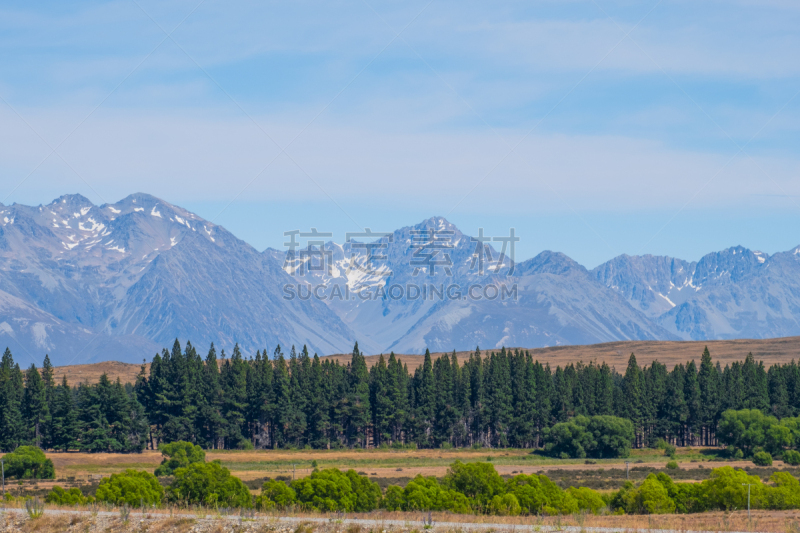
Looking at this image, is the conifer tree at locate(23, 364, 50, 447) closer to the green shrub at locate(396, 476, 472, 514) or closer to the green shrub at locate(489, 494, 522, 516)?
the green shrub at locate(396, 476, 472, 514)

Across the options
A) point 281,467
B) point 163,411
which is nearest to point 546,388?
point 281,467

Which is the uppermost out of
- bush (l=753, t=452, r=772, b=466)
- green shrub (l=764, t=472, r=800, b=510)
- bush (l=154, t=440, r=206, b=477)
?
green shrub (l=764, t=472, r=800, b=510)

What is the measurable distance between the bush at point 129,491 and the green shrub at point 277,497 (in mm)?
7471

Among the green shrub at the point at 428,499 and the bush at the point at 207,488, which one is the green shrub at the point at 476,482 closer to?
the green shrub at the point at 428,499

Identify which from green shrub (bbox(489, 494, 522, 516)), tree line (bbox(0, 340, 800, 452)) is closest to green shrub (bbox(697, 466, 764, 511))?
green shrub (bbox(489, 494, 522, 516))

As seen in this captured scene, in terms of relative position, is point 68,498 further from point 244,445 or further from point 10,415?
point 244,445

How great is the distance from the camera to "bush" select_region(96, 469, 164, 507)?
61375mm

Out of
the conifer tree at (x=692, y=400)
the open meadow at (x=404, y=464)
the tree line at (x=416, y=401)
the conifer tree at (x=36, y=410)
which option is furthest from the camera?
the conifer tree at (x=692, y=400)

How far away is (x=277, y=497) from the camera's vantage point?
62.5 meters

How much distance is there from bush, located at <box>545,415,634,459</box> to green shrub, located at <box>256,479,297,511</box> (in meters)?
86.7

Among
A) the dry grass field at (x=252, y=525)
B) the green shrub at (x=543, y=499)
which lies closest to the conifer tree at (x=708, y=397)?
the green shrub at (x=543, y=499)

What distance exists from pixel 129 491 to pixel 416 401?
4022 inches

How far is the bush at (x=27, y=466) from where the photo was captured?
104 metres

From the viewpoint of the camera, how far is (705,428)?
553ft
